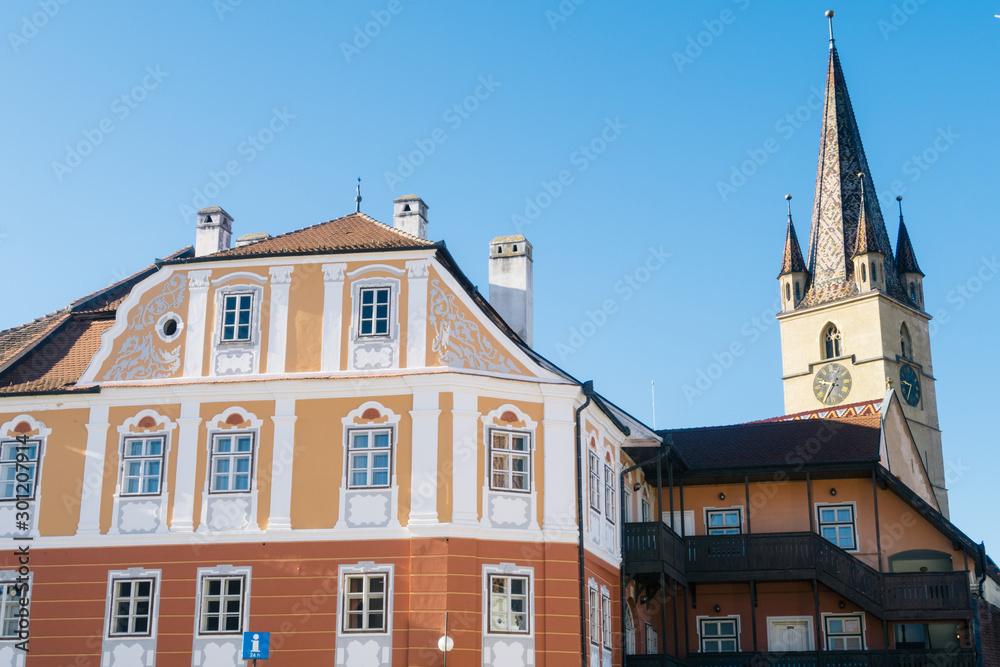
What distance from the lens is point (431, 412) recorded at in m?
25.9

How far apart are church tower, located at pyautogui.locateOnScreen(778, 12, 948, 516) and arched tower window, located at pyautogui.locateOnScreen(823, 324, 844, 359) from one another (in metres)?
0.07

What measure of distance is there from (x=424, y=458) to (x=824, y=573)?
11.6m

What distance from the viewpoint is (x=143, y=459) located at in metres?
27.0

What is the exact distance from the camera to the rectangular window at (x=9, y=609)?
86.6 feet

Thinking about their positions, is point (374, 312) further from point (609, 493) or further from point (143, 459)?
point (609, 493)

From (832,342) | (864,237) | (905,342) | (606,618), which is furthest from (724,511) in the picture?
(864,237)

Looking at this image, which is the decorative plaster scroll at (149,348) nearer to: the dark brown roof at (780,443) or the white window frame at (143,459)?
the white window frame at (143,459)

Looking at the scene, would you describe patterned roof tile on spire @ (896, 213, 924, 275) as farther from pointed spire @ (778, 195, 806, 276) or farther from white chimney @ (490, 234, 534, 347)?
white chimney @ (490, 234, 534, 347)

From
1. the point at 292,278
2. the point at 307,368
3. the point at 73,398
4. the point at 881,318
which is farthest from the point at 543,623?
the point at 881,318

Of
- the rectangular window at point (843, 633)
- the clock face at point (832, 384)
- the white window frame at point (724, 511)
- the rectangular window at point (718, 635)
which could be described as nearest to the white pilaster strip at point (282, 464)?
the rectangular window at point (718, 635)

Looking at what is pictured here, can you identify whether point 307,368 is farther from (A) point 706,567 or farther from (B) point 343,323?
(A) point 706,567

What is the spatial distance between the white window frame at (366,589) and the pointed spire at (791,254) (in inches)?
2780

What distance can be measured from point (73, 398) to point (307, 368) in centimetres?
537

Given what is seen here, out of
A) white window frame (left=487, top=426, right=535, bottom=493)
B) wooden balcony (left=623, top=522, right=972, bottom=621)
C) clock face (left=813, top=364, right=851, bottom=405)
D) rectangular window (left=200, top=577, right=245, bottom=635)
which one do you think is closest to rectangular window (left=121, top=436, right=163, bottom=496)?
rectangular window (left=200, top=577, right=245, bottom=635)
